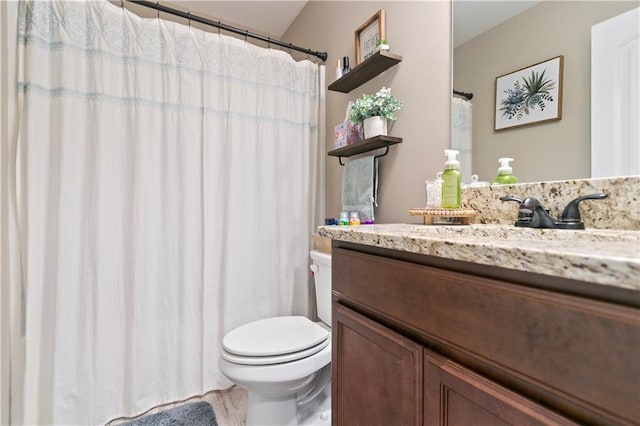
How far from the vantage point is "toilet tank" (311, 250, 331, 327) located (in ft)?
4.81

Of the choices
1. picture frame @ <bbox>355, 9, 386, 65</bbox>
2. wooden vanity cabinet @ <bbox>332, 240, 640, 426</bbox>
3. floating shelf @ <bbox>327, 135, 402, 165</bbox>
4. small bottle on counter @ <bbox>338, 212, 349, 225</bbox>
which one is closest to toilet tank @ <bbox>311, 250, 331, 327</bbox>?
small bottle on counter @ <bbox>338, 212, 349, 225</bbox>

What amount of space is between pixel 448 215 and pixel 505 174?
0.22 meters

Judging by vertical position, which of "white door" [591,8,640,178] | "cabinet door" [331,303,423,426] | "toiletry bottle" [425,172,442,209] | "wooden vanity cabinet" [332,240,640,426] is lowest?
"cabinet door" [331,303,423,426]

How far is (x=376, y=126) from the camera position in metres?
1.36

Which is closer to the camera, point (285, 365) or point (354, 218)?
point (285, 365)

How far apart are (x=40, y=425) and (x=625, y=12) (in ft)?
8.02

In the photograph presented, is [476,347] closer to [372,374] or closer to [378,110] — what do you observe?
[372,374]

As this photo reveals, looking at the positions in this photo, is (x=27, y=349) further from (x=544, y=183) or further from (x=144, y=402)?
(x=544, y=183)

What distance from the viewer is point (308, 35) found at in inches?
81.9

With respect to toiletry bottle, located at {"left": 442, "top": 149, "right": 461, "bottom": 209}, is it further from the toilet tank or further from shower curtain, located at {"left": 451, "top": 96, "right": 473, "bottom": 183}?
the toilet tank

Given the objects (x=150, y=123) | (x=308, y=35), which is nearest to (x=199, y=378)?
(x=150, y=123)

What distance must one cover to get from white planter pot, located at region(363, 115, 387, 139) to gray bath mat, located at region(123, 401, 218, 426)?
1.50 metres

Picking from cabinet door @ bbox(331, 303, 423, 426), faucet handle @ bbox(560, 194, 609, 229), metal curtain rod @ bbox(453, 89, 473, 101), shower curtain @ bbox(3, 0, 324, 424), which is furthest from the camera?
shower curtain @ bbox(3, 0, 324, 424)

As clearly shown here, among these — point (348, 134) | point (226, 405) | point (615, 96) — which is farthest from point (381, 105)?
point (226, 405)
